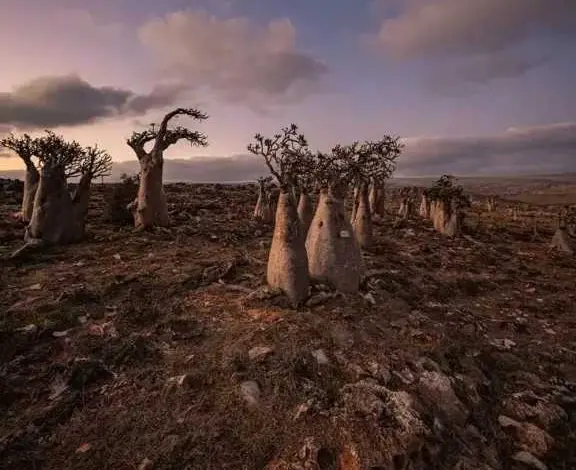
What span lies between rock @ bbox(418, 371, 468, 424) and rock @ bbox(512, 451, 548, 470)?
85 centimetres

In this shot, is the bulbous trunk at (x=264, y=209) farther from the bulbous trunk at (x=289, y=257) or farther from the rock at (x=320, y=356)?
the rock at (x=320, y=356)

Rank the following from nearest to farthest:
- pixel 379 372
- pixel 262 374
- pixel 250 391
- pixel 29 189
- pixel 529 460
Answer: pixel 529 460, pixel 250 391, pixel 262 374, pixel 379 372, pixel 29 189

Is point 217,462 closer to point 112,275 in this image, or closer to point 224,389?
point 224,389

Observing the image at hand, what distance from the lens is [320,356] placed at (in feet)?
24.5

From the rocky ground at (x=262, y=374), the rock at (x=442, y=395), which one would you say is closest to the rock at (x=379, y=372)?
the rocky ground at (x=262, y=374)

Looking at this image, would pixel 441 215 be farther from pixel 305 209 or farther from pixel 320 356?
pixel 320 356

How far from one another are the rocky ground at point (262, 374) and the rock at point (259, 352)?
3 centimetres

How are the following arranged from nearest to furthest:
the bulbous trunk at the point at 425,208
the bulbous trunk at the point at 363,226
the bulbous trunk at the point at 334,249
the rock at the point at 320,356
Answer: the rock at the point at 320,356 → the bulbous trunk at the point at 334,249 → the bulbous trunk at the point at 363,226 → the bulbous trunk at the point at 425,208

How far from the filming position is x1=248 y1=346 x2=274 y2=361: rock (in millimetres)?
7357

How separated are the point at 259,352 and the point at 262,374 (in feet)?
1.84

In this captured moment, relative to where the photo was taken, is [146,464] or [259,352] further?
[259,352]

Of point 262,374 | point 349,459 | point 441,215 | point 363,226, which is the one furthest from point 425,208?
point 349,459

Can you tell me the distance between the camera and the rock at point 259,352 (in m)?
7.36

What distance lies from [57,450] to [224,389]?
2368mm
